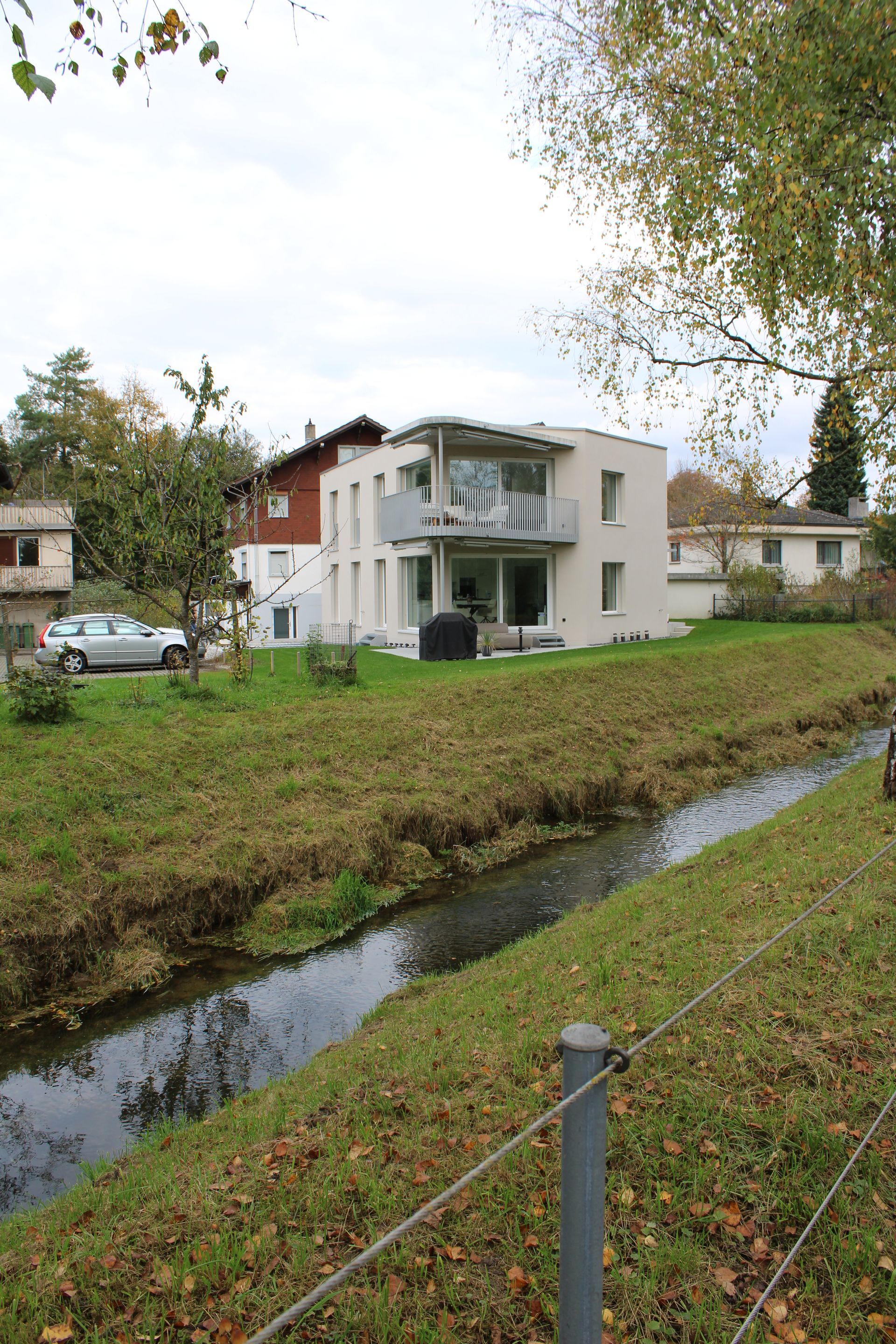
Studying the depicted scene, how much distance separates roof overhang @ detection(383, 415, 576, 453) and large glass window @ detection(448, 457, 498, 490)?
458 mm

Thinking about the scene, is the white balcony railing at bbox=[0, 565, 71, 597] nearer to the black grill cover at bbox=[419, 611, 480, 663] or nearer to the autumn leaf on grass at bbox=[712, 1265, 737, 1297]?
the black grill cover at bbox=[419, 611, 480, 663]

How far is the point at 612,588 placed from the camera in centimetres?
2898

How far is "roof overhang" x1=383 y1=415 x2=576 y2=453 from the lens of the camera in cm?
2344

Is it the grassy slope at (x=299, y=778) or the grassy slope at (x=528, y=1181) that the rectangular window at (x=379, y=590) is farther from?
the grassy slope at (x=528, y=1181)

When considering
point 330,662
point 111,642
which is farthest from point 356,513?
point 330,662

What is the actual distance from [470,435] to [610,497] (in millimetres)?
6207

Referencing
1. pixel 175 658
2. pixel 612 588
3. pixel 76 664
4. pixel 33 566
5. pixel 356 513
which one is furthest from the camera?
pixel 33 566

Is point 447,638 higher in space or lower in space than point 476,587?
lower

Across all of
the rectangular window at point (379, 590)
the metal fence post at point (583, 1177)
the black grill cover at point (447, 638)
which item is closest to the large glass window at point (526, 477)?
the rectangular window at point (379, 590)

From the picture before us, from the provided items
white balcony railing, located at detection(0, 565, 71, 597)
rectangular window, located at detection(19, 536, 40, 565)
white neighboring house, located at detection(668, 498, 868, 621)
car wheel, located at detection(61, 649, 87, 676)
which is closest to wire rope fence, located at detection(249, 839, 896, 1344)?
car wheel, located at detection(61, 649, 87, 676)

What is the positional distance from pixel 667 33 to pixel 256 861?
32.0 feet

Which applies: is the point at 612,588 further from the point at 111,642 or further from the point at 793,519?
the point at 793,519

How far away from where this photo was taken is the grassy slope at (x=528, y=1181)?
10.0 feet

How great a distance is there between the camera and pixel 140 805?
10.9m
